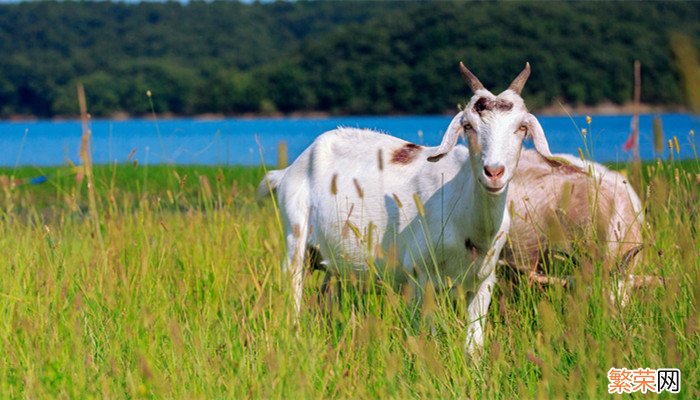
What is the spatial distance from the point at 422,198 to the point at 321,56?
2479 inches

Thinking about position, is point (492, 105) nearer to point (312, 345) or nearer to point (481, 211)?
point (481, 211)

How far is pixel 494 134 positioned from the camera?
11.2ft

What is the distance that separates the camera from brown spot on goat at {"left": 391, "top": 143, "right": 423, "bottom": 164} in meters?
4.52

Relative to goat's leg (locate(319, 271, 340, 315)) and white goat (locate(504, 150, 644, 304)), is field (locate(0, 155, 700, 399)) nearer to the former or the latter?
goat's leg (locate(319, 271, 340, 315))

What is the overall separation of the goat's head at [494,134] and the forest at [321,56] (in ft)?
137

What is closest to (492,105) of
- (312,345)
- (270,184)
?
(312,345)

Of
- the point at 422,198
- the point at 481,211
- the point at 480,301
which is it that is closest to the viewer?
the point at 481,211

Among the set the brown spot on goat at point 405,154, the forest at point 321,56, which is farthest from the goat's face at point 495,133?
the forest at point 321,56

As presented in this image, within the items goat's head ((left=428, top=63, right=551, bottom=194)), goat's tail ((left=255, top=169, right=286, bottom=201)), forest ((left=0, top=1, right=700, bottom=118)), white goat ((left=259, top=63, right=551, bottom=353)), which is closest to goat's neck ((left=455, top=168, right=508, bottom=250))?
white goat ((left=259, top=63, right=551, bottom=353))

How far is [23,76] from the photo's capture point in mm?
72188

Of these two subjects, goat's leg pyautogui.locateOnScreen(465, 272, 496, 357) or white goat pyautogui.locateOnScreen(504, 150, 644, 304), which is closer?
goat's leg pyautogui.locateOnScreen(465, 272, 496, 357)

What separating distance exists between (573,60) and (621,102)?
448 centimetres

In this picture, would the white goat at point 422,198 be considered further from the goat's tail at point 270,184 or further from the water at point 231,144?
the water at point 231,144

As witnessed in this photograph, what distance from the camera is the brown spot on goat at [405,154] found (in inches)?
178
